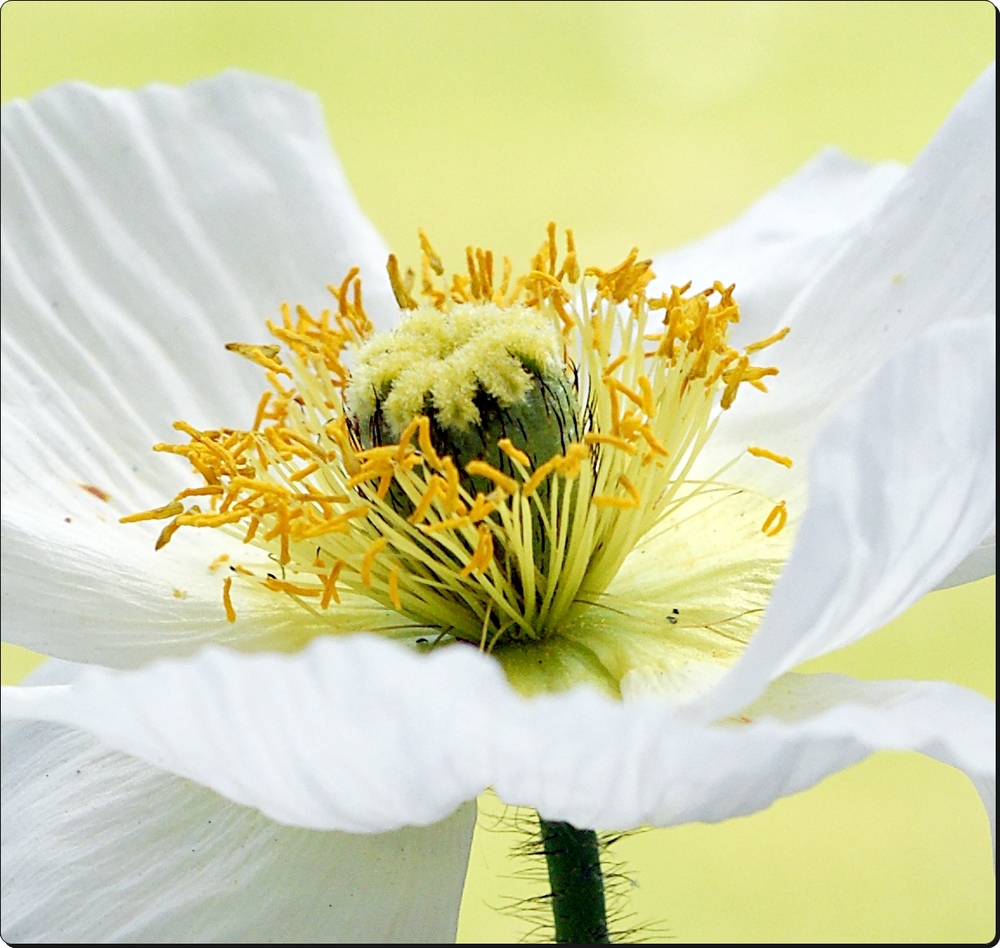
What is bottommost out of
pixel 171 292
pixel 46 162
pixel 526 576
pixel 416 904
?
pixel 416 904

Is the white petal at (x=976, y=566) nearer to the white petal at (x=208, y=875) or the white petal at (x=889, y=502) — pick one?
the white petal at (x=889, y=502)

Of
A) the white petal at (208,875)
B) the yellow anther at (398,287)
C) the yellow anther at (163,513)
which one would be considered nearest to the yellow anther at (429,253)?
the yellow anther at (398,287)

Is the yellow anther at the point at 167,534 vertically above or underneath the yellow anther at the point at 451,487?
underneath

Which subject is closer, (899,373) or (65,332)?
(899,373)

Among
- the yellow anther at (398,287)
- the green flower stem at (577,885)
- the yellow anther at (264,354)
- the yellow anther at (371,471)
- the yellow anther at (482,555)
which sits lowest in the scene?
the green flower stem at (577,885)

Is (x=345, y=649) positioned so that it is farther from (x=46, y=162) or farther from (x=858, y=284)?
(x=46, y=162)

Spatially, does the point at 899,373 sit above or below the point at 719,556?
above

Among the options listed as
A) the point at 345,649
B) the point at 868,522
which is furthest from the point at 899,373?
the point at 345,649

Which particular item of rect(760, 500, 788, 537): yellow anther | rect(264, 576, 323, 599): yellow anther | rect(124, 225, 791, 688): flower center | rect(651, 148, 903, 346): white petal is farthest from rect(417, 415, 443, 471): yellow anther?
rect(651, 148, 903, 346): white petal
